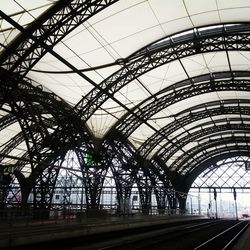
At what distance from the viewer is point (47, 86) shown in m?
31.5

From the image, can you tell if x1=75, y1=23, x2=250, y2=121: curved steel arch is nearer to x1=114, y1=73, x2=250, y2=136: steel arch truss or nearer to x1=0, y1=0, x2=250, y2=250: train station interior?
x1=0, y1=0, x2=250, y2=250: train station interior

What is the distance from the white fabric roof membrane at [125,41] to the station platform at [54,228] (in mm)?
11966

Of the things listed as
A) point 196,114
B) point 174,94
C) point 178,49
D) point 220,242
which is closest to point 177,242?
point 220,242

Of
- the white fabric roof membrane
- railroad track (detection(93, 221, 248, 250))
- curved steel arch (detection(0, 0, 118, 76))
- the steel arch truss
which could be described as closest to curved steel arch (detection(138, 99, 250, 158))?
the steel arch truss

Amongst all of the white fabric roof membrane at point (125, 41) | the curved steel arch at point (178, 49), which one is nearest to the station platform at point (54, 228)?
the curved steel arch at point (178, 49)

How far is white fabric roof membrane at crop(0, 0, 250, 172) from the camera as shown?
72.1 feet

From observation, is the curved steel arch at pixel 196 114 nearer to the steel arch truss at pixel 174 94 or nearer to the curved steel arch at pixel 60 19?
the steel arch truss at pixel 174 94

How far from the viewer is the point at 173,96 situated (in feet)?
117

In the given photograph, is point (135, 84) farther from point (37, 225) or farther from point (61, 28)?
point (37, 225)

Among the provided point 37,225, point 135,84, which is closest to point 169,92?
point 135,84

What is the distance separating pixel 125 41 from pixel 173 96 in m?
11.6

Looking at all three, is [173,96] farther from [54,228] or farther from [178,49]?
[54,228]

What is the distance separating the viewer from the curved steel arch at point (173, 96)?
34.1 m

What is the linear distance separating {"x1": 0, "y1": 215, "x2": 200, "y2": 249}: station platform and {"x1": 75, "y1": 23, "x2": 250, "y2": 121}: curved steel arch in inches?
461
